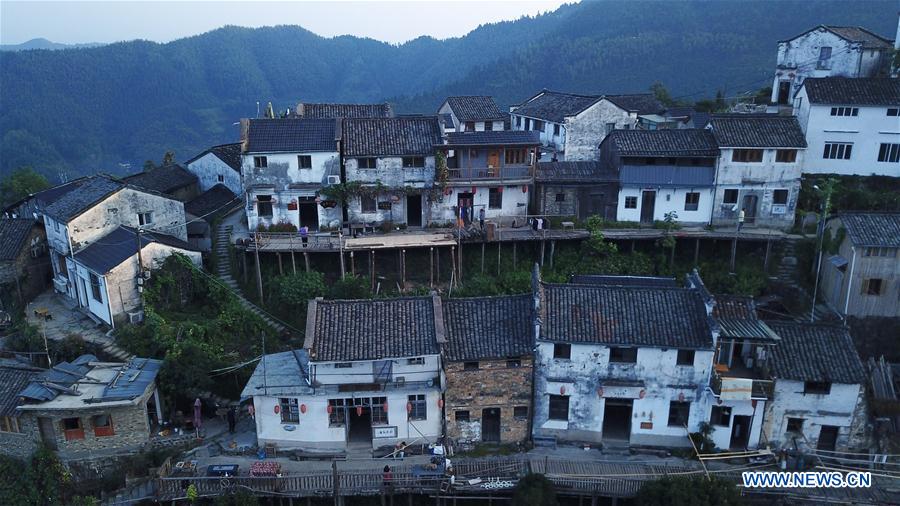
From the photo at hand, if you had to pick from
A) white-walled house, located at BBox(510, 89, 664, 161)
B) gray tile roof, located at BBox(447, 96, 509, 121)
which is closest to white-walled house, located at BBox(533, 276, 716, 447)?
white-walled house, located at BBox(510, 89, 664, 161)

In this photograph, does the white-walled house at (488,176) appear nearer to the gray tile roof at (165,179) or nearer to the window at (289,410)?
the window at (289,410)

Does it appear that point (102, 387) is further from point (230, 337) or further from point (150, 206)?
point (150, 206)

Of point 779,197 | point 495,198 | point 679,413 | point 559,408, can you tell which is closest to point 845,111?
point 779,197

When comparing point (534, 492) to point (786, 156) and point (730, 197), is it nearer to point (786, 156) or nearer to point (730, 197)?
point (730, 197)

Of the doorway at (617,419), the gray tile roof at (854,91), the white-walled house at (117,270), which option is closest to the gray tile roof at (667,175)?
the gray tile roof at (854,91)

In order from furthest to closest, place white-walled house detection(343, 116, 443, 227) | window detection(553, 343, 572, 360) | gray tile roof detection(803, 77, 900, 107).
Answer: gray tile roof detection(803, 77, 900, 107), white-walled house detection(343, 116, 443, 227), window detection(553, 343, 572, 360)

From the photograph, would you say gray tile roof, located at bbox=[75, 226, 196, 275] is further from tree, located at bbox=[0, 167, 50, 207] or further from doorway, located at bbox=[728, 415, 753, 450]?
doorway, located at bbox=[728, 415, 753, 450]

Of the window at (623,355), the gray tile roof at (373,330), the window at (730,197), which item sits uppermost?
the window at (730,197)
